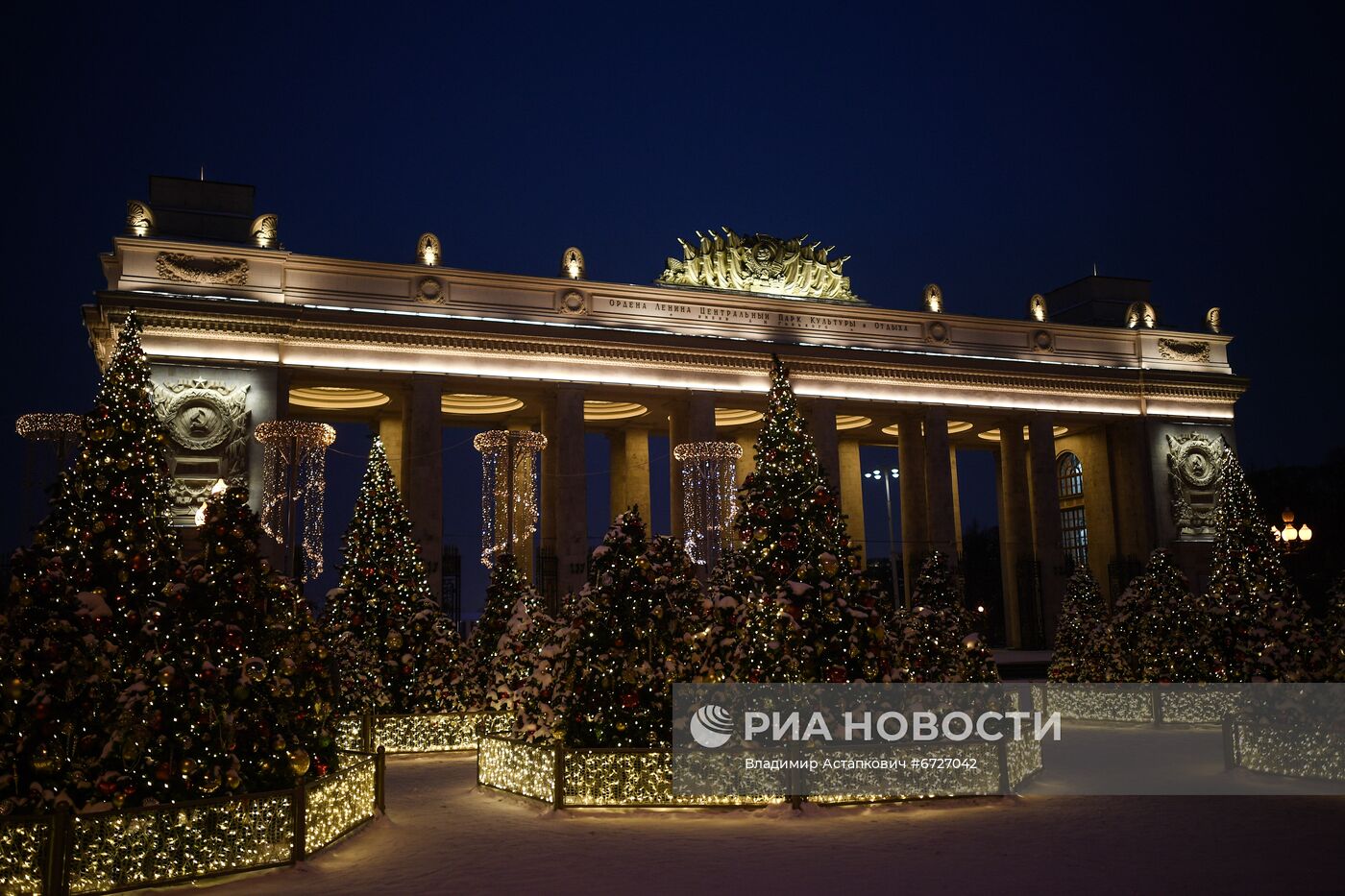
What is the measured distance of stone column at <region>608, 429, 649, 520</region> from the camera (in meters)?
40.4

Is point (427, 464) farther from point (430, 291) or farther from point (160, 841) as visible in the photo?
point (160, 841)

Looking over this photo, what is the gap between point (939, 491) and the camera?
119 ft

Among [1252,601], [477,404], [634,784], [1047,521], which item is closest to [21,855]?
[634,784]

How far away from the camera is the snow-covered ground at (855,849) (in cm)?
773

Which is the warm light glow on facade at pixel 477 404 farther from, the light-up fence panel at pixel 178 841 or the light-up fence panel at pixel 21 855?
the light-up fence panel at pixel 21 855

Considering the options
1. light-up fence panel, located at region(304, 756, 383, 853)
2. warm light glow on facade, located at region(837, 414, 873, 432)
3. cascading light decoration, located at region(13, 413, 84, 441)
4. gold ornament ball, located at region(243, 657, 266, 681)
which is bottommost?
light-up fence panel, located at region(304, 756, 383, 853)

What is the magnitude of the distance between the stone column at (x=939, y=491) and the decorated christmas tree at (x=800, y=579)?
2418 centimetres

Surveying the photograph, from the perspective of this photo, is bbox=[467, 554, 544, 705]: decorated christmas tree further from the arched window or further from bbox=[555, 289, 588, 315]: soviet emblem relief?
the arched window

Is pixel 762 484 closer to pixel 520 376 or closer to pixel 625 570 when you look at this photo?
pixel 625 570

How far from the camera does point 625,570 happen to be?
38.9 ft

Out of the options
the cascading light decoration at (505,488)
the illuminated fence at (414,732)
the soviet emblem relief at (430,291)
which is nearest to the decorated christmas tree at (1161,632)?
the illuminated fence at (414,732)

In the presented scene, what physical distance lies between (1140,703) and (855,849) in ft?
40.1

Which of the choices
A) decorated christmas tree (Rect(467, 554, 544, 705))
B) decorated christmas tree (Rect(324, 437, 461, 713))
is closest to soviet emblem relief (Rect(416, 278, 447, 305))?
decorated christmas tree (Rect(467, 554, 544, 705))

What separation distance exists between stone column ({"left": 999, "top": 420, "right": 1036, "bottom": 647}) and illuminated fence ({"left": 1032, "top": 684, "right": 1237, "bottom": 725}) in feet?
57.7
